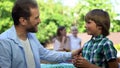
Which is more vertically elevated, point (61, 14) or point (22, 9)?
point (22, 9)

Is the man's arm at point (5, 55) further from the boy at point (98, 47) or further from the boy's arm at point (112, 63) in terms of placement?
the boy's arm at point (112, 63)

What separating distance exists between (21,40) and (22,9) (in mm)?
246

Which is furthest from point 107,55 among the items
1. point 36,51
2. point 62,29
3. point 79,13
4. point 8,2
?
point 79,13

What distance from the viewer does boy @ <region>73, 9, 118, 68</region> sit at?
8.52 feet

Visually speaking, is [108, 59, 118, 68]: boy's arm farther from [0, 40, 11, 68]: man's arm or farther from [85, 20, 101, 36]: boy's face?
[0, 40, 11, 68]: man's arm

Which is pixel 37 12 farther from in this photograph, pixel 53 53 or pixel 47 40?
pixel 47 40

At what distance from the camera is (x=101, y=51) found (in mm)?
2654

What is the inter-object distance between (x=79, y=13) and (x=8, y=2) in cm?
624

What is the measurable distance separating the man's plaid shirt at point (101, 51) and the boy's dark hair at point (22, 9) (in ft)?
1.85

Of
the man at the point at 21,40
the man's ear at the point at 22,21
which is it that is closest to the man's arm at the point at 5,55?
the man at the point at 21,40

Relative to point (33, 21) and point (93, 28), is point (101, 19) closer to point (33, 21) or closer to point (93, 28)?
point (93, 28)

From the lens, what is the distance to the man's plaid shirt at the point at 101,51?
2.62 m

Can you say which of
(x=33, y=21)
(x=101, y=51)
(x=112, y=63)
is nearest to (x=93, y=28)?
(x=101, y=51)

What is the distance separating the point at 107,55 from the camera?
2.61m
